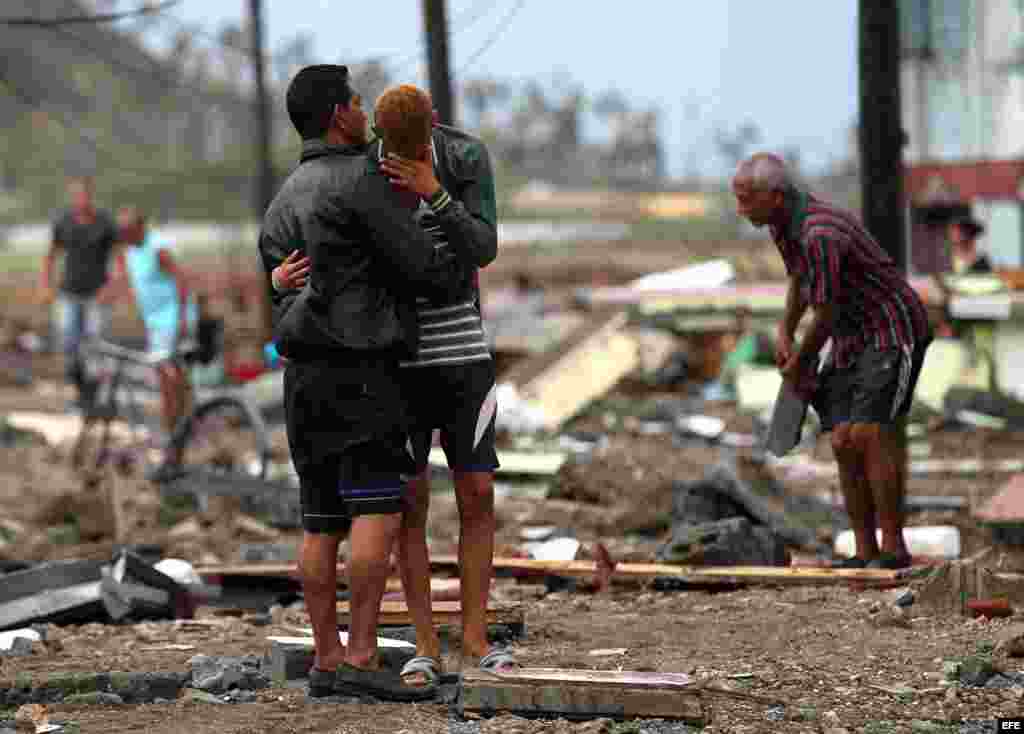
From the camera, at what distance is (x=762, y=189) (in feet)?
30.8

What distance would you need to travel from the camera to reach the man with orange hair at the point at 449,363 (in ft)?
22.6

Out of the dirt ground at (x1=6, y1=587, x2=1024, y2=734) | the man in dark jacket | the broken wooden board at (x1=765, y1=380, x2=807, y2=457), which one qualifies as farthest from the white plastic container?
the man in dark jacket

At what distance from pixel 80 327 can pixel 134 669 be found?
13.4 m

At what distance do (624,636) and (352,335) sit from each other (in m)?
1.99

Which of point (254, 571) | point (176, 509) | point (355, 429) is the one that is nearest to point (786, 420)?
point (254, 571)

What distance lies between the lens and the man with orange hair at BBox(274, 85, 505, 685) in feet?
22.6

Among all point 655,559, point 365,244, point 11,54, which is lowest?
point 655,559

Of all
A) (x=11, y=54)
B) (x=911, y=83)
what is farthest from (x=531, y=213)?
(x=911, y=83)

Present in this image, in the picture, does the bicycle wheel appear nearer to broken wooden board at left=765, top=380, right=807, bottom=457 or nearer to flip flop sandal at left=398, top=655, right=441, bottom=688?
broken wooden board at left=765, top=380, right=807, bottom=457

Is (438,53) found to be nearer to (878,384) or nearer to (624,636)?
(878,384)

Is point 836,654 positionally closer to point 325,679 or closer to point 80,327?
point 325,679

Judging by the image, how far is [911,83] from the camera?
25531 millimetres

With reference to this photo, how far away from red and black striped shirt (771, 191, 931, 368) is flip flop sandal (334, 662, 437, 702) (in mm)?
3220

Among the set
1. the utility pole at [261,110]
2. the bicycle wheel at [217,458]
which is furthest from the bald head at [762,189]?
the utility pole at [261,110]
